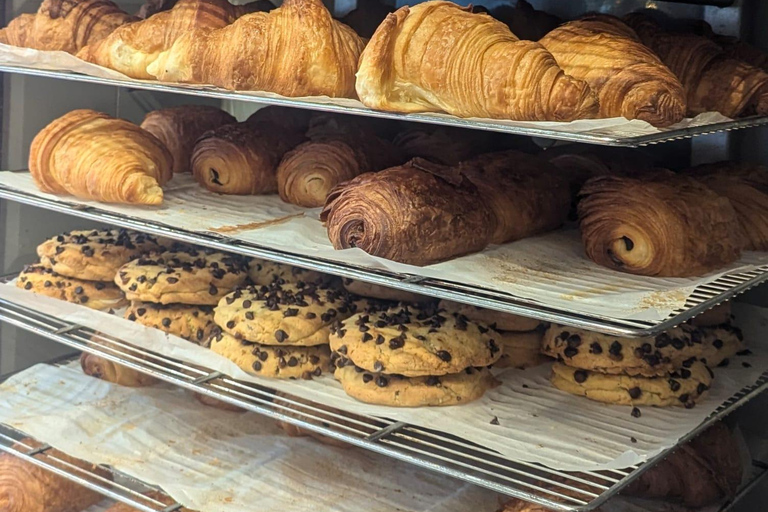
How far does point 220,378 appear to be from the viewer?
2262 millimetres

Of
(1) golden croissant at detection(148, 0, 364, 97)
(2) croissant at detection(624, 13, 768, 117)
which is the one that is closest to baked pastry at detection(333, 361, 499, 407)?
(1) golden croissant at detection(148, 0, 364, 97)

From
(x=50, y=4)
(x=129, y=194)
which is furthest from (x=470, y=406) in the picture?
(x=50, y=4)

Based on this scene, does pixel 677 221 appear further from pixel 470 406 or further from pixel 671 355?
pixel 470 406

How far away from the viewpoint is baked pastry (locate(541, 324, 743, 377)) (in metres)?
2.06

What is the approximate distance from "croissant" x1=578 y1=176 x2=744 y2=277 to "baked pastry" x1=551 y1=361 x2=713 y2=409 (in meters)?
0.29

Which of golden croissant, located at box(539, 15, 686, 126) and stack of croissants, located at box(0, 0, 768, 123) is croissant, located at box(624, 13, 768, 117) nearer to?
stack of croissants, located at box(0, 0, 768, 123)

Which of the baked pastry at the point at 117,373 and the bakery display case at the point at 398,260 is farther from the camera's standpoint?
the baked pastry at the point at 117,373

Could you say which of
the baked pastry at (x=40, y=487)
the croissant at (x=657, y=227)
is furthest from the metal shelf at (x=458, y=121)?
the baked pastry at (x=40, y=487)

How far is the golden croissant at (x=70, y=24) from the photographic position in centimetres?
253

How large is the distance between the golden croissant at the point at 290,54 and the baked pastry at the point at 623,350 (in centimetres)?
77

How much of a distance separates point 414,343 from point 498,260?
0.27 meters

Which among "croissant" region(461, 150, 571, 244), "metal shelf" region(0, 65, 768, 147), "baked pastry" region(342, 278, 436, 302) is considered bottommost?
"baked pastry" region(342, 278, 436, 302)

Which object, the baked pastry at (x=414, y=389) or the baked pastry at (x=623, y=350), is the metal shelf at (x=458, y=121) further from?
the baked pastry at (x=414, y=389)

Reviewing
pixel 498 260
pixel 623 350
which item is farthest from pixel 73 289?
pixel 623 350
